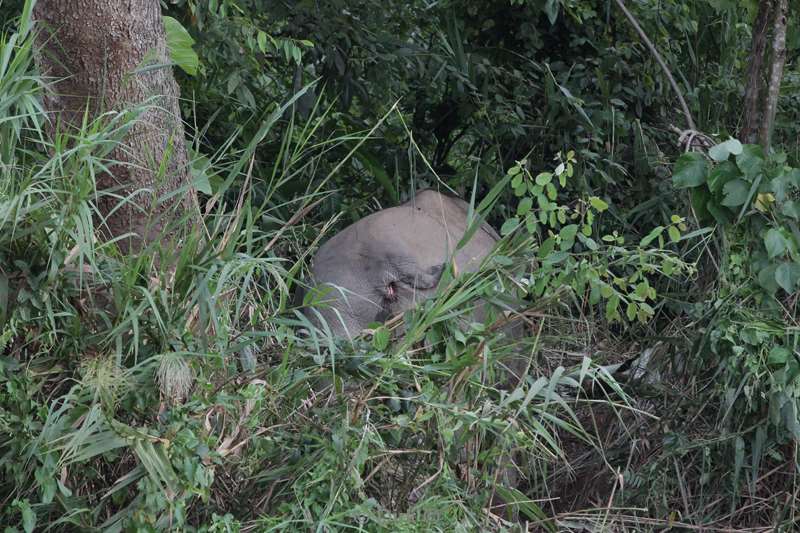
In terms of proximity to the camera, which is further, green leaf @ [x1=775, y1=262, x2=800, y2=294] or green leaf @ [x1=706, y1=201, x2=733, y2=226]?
green leaf @ [x1=706, y1=201, x2=733, y2=226]

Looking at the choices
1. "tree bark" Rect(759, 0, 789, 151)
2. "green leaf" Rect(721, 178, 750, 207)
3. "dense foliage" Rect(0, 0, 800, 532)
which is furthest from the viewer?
"tree bark" Rect(759, 0, 789, 151)

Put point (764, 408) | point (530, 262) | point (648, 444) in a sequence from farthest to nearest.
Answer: point (648, 444) → point (764, 408) → point (530, 262)

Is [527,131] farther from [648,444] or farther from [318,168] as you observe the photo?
[648,444]

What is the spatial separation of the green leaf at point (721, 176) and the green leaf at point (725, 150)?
33mm

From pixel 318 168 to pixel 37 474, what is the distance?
2615 millimetres

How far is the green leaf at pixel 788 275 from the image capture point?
316cm

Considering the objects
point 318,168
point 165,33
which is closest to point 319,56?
point 318,168

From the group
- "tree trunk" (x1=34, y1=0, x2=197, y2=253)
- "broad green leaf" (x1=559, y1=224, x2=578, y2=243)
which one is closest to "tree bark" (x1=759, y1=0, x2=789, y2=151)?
"broad green leaf" (x1=559, y1=224, x2=578, y2=243)

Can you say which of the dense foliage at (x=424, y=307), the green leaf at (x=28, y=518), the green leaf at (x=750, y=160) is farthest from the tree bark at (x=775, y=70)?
the green leaf at (x=28, y=518)

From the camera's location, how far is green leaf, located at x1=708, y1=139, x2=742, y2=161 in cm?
330

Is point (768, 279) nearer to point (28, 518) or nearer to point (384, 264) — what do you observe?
point (384, 264)

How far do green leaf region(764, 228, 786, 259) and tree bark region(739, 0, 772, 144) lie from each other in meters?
0.69

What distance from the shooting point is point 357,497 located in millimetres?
2496

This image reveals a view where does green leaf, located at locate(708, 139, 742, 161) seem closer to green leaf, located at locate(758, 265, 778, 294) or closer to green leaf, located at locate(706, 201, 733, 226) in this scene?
green leaf, located at locate(706, 201, 733, 226)
